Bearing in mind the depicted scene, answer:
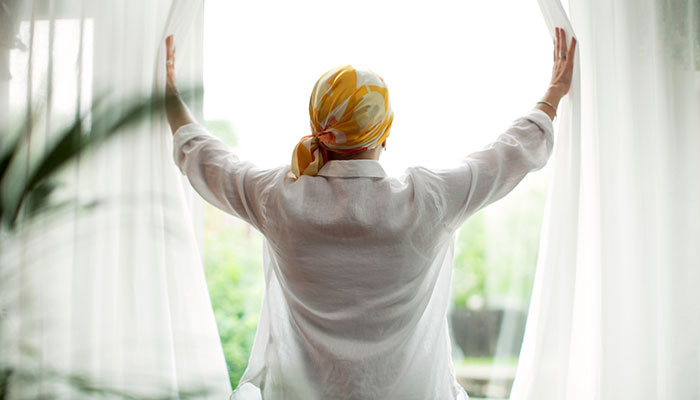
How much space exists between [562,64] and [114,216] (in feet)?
3.77

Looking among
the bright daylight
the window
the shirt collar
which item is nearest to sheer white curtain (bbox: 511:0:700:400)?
the bright daylight

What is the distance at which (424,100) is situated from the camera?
1234mm

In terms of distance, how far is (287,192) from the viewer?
956 mm

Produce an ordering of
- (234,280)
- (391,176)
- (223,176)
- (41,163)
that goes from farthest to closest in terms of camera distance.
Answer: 1. (234,280)
2. (391,176)
3. (223,176)
4. (41,163)

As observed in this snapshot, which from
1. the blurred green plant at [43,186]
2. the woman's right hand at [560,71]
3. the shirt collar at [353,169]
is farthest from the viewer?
the woman's right hand at [560,71]

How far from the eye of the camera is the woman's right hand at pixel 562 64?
1111mm

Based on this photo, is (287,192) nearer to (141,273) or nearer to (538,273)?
(141,273)

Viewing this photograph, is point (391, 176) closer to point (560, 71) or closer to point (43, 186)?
point (560, 71)

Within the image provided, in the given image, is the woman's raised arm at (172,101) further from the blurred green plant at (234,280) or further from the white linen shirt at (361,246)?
the blurred green plant at (234,280)

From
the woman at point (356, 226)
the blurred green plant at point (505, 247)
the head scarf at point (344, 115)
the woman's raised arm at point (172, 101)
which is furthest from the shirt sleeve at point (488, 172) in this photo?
the woman's raised arm at point (172, 101)

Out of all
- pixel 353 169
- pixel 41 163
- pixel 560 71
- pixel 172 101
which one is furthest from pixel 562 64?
pixel 41 163

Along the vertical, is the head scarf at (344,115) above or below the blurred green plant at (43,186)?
above

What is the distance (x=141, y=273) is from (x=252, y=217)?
411 millimetres

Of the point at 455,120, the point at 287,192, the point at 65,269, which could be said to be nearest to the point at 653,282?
the point at 455,120
